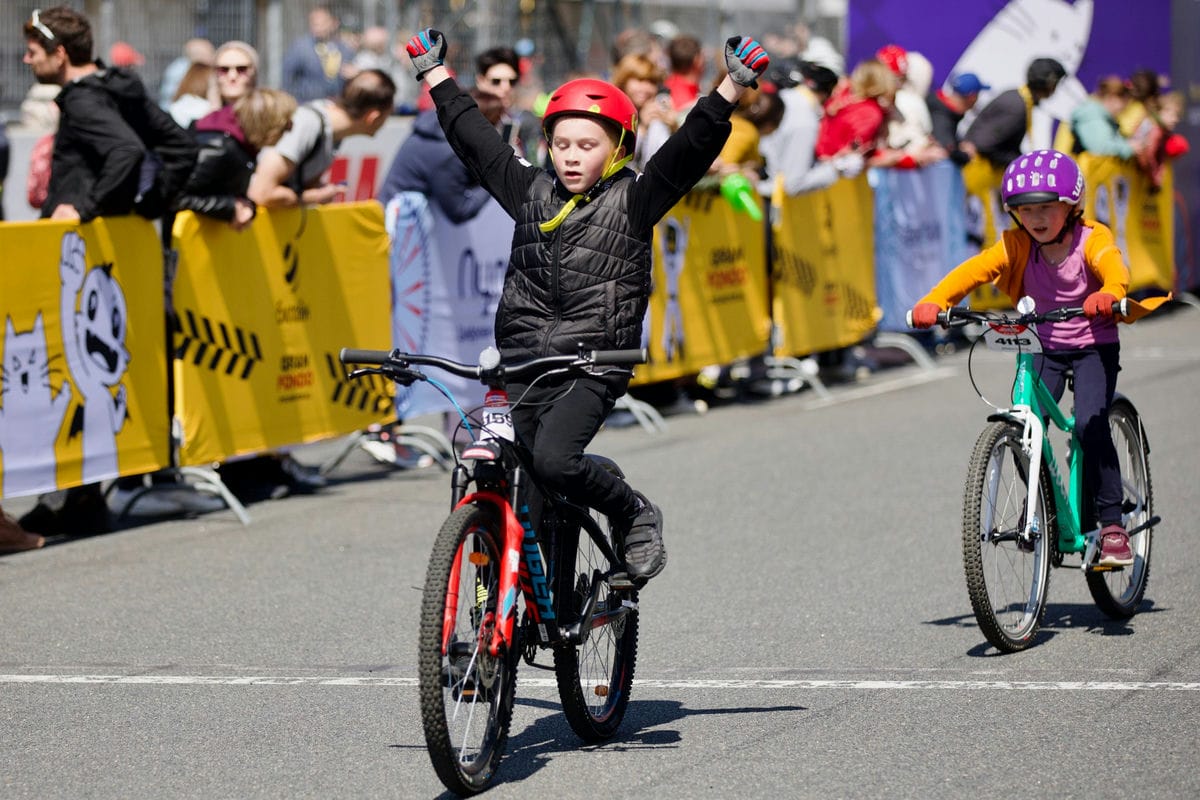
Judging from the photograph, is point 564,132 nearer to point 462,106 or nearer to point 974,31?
point 462,106

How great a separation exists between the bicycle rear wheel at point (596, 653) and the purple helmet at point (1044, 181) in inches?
88.4

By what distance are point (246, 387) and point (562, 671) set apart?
5.03 metres

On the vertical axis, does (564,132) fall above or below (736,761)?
above

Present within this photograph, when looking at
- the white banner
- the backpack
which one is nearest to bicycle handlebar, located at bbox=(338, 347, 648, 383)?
the backpack

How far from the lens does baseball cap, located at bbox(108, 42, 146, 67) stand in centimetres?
1684

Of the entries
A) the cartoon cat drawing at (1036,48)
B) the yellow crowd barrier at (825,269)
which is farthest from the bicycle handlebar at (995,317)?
the cartoon cat drawing at (1036,48)

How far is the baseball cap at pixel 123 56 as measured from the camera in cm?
1684

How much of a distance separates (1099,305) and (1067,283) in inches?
19.1

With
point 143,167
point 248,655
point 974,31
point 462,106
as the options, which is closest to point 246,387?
point 143,167

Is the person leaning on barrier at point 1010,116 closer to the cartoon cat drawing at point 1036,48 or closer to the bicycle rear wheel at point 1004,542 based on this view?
the cartoon cat drawing at point 1036,48

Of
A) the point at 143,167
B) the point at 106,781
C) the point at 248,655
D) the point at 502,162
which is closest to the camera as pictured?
the point at 106,781

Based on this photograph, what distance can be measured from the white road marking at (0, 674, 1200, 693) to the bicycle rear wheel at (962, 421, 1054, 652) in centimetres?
34

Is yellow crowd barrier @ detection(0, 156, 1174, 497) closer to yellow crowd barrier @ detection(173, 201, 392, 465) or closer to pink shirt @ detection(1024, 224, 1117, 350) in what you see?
yellow crowd barrier @ detection(173, 201, 392, 465)

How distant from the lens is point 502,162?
5.97 metres
